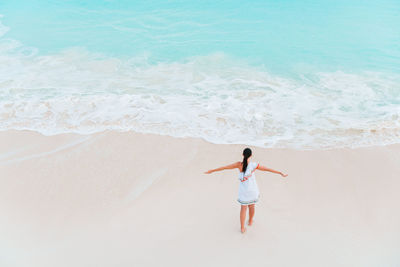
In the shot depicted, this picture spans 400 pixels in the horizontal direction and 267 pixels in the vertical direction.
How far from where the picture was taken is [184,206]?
186 inches

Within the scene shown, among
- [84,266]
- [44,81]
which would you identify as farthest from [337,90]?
[44,81]

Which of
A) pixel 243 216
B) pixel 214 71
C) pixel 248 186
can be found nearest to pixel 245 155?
pixel 248 186

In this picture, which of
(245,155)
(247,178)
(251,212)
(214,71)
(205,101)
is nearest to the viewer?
(245,155)

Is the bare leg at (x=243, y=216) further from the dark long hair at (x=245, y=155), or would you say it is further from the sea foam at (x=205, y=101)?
the sea foam at (x=205, y=101)

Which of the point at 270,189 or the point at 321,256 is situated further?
the point at 270,189

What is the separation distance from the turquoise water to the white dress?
2.56 m

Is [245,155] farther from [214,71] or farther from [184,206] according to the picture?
[214,71]

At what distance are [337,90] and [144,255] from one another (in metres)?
7.44

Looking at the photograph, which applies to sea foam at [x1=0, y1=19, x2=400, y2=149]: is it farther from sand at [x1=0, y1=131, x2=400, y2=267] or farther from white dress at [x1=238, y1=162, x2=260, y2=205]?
white dress at [x1=238, y1=162, x2=260, y2=205]

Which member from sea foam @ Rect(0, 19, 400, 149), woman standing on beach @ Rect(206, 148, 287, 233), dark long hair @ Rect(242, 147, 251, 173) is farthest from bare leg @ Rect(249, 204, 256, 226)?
sea foam @ Rect(0, 19, 400, 149)

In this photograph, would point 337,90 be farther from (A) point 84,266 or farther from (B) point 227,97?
(A) point 84,266

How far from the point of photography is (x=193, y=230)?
170 inches

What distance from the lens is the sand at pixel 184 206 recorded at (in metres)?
4.00

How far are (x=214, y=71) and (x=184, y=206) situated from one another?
22.8 ft
